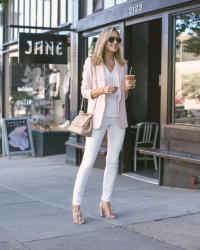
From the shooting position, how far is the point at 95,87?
219 inches

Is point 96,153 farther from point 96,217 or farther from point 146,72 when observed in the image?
point 146,72

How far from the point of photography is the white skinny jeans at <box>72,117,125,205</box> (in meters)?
5.54

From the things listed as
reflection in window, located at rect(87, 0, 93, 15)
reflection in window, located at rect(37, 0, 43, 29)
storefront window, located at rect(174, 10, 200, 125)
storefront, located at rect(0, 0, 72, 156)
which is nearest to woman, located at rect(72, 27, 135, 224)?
storefront window, located at rect(174, 10, 200, 125)

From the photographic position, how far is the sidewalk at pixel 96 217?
4957 mm

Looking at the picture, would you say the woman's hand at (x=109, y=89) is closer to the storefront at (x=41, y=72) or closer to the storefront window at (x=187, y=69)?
the storefront window at (x=187, y=69)

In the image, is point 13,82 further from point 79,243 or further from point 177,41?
point 79,243

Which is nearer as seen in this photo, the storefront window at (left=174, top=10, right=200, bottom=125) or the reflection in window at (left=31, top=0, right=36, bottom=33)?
the storefront window at (left=174, top=10, right=200, bottom=125)

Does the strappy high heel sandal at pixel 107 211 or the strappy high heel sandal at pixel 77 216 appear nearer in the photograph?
the strappy high heel sandal at pixel 77 216

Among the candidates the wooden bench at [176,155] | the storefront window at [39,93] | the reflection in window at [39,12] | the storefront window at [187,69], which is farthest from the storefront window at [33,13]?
the wooden bench at [176,155]

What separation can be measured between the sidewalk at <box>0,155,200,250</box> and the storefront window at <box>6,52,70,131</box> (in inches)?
158

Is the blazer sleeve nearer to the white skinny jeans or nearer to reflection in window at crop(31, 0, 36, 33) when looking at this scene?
the white skinny jeans

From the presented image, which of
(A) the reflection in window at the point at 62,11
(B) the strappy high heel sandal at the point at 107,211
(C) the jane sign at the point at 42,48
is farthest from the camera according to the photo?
(A) the reflection in window at the point at 62,11

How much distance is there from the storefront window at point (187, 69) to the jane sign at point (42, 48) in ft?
12.1

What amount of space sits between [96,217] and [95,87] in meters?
1.45
